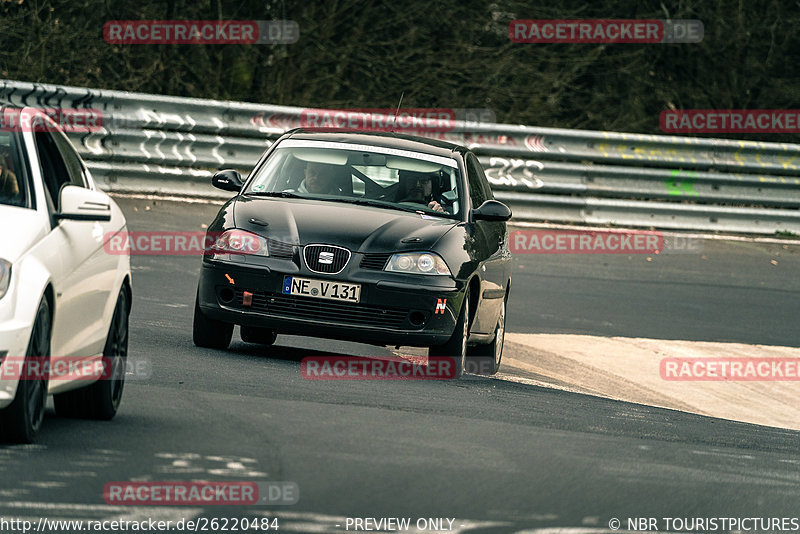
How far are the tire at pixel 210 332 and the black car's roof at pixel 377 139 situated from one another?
181cm

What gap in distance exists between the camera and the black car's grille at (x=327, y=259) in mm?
10391

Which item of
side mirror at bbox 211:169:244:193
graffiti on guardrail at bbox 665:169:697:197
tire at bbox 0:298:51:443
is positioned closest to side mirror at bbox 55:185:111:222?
tire at bbox 0:298:51:443

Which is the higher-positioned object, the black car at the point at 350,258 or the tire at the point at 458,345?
the black car at the point at 350,258

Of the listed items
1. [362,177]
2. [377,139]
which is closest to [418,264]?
[362,177]

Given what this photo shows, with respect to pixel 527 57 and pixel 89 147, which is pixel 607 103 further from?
pixel 89 147

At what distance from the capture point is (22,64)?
2298 cm

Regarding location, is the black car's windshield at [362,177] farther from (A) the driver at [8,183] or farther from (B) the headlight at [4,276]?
(B) the headlight at [4,276]

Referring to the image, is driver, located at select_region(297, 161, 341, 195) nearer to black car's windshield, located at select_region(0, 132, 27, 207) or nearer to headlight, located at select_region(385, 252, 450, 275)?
headlight, located at select_region(385, 252, 450, 275)

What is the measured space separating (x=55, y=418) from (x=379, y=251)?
10.9 feet

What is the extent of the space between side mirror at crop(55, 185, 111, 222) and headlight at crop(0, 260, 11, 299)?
1.69 ft

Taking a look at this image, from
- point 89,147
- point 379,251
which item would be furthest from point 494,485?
point 89,147

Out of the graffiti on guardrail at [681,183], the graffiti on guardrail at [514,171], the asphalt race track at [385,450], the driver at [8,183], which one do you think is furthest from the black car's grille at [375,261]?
the graffiti on guardrail at [681,183]

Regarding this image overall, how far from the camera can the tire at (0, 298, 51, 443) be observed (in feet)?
20.7

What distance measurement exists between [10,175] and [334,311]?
12.1 ft
